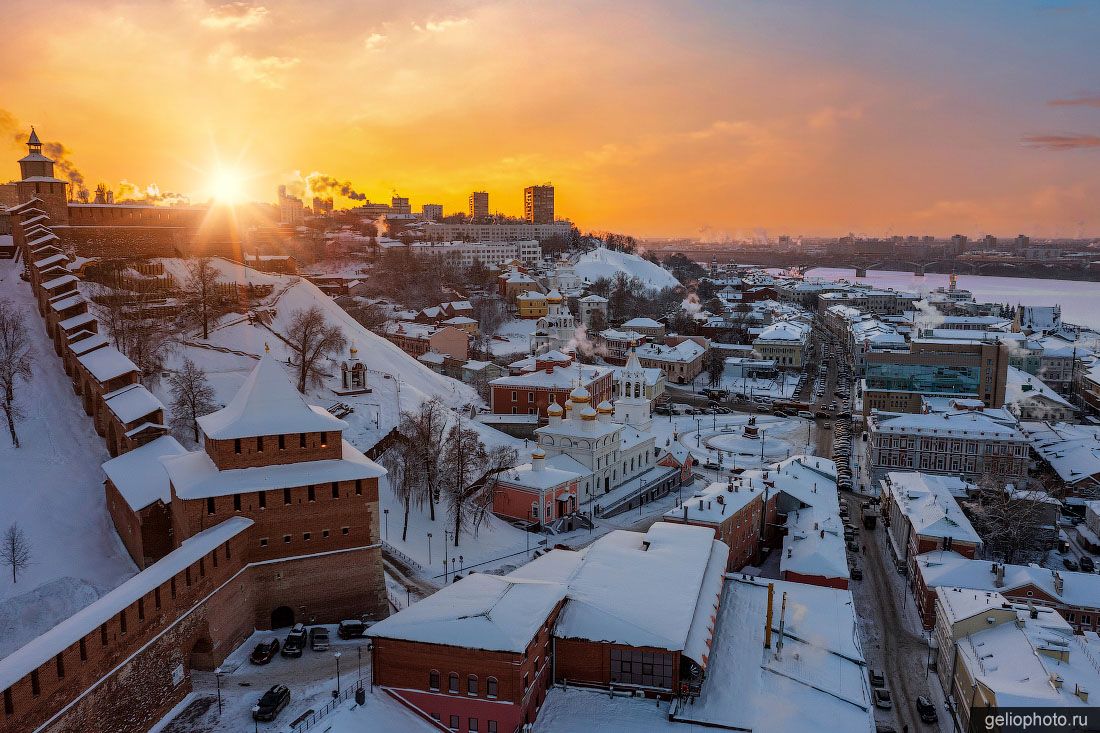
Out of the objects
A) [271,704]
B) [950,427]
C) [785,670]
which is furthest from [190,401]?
[950,427]

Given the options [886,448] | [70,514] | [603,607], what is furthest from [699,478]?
[70,514]

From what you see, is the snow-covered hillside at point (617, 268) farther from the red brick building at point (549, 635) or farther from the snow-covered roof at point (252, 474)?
the snow-covered roof at point (252, 474)

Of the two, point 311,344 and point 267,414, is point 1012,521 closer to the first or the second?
point 267,414

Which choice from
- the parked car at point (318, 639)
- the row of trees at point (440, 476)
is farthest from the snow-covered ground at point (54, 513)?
the row of trees at point (440, 476)

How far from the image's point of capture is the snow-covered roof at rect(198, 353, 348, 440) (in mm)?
27312

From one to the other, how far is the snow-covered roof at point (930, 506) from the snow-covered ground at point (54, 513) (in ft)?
125

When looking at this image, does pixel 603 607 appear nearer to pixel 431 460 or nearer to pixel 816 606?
pixel 816 606

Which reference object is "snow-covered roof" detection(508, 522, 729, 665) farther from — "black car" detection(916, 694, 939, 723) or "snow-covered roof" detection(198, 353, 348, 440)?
"snow-covered roof" detection(198, 353, 348, 440)

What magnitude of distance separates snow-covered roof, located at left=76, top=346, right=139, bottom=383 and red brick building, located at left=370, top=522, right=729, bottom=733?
20446 millimetres

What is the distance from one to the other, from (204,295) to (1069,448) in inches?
2621

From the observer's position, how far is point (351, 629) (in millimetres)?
26484

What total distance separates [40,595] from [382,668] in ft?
40.3

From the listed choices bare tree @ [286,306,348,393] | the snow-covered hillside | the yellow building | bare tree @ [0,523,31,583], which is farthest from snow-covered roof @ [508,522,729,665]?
the snow-covered hillside

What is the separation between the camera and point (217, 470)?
2702 centimetres
